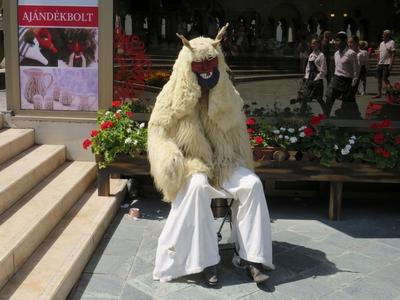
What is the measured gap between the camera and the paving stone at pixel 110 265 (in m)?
4.07

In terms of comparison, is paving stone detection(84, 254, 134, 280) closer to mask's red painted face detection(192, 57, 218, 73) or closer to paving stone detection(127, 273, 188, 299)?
paving stone detection(127, 273, 188, 299)

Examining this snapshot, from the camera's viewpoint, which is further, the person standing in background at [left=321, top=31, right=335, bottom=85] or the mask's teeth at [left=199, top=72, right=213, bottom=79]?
the person standing in background at [left=321, top=31, right=335, bottom=85]

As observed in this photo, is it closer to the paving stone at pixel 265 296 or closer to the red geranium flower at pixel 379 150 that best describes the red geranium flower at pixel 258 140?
the red geranium flower at pixel 379 150

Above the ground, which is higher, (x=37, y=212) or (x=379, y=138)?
(x=379, y=138)

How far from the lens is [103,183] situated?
5.45 m

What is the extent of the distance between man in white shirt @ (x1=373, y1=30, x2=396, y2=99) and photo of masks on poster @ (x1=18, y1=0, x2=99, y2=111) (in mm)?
3297

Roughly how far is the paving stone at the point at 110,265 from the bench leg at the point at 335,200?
89.2 inches

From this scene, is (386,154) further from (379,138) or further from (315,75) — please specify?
(315,75)

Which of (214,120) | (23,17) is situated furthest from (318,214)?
(23,17)

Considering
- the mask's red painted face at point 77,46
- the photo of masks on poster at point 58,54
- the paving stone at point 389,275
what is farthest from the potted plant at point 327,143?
the mask's red painted face at point 77,46

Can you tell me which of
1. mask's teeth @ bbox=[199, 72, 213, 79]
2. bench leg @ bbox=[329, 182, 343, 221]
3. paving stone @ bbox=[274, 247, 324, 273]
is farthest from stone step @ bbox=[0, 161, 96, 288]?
bench leg @ bbox=[329, 182, 343, 221]

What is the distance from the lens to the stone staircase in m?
3.52

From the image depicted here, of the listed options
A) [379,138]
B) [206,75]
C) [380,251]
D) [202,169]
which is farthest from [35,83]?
[380,251]

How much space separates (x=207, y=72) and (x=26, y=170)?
2.13 meters
